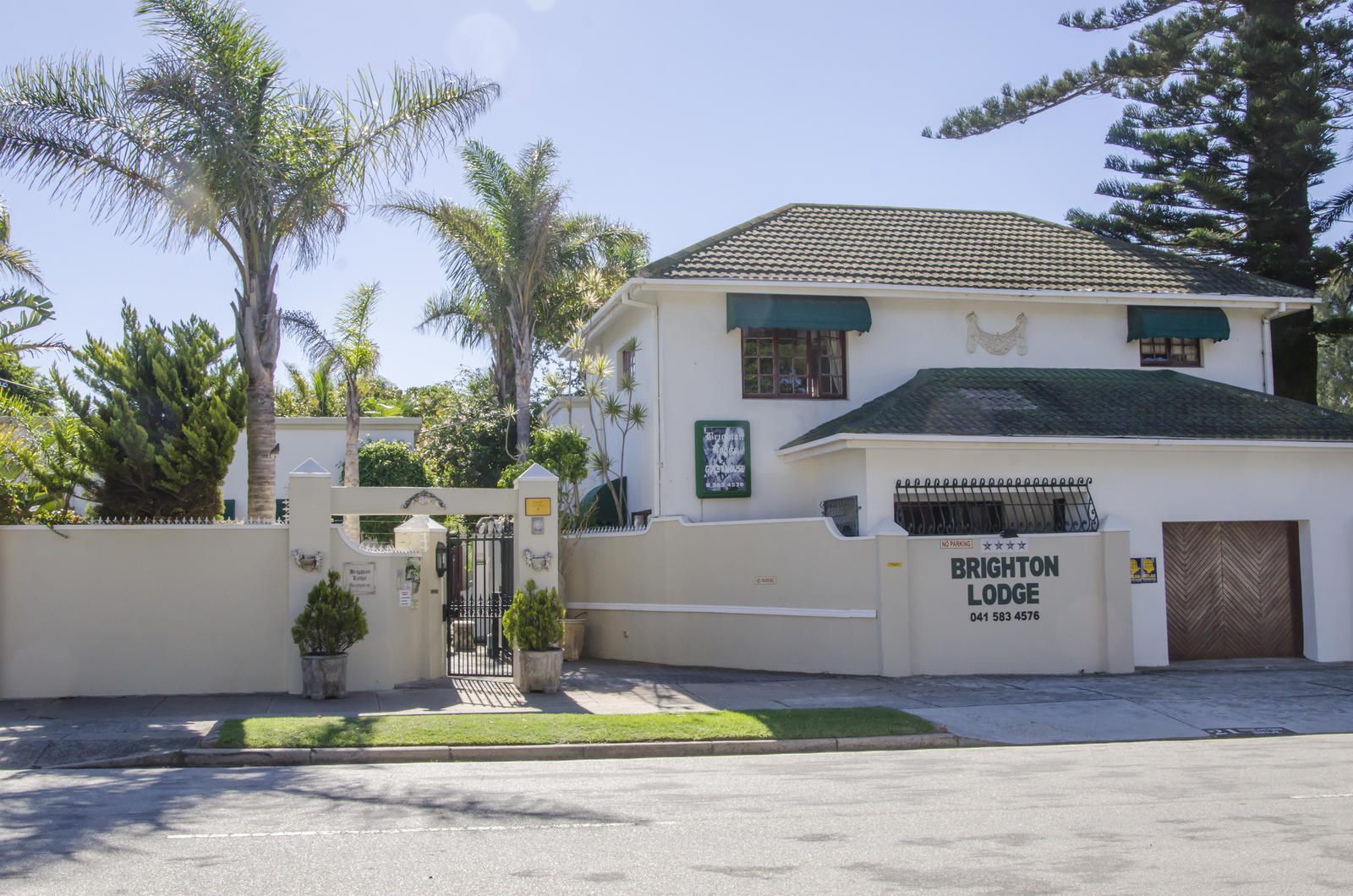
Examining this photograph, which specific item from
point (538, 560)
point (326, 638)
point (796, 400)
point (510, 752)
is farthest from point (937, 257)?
point (510, 752)

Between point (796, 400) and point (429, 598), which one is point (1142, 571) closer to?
point (796, 400)

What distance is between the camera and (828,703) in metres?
14.4

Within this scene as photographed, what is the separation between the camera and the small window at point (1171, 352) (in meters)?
21.9

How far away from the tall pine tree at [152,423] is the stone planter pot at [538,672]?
453 cm

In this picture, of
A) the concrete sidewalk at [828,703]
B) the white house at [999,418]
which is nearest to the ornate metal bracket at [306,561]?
the concrete sidewalk at [828,703]

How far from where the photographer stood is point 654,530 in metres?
19.0

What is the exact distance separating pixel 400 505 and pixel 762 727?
6023 millimetres

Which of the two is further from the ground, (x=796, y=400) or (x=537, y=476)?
(x=796, y=400)

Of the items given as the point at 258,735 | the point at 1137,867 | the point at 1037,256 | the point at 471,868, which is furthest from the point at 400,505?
the point at 1037,256

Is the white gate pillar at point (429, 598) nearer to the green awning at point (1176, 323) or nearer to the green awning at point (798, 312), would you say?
the green awning at point (798, 312)

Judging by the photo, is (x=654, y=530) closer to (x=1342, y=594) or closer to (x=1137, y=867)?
(x=1342, y=594)

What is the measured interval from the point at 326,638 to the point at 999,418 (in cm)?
1033

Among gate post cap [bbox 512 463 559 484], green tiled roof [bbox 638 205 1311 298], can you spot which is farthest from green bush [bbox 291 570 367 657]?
green tiled roof [bbox 638 205 1311 298]

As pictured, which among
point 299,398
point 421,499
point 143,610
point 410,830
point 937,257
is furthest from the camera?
point 299,398
